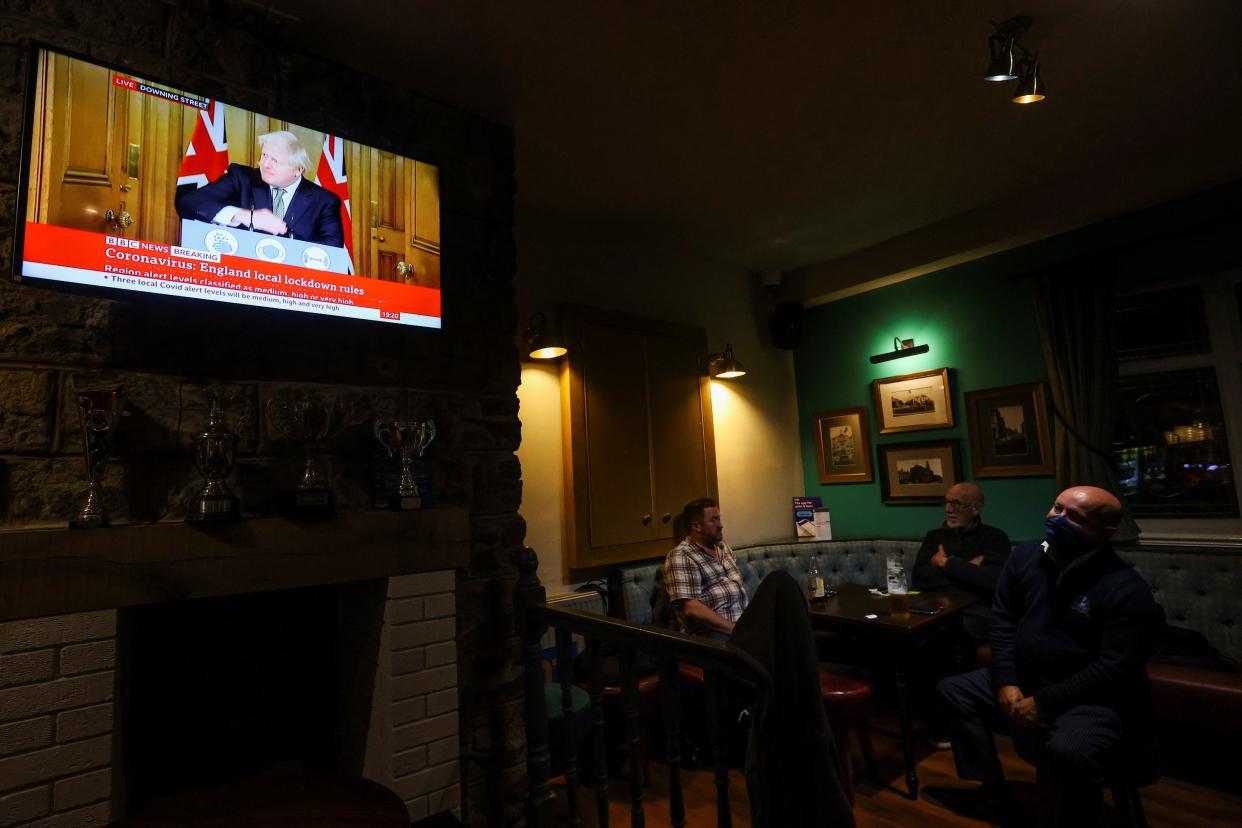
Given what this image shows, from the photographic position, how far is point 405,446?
2016 mm

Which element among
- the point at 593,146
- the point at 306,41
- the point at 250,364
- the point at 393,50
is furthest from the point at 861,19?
the point at 250,364

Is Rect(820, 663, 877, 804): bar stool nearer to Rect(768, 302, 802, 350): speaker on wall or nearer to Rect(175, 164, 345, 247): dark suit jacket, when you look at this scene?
Rect(175, 164, 345, 247): dark suit jacket

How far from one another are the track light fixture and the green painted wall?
1.75m

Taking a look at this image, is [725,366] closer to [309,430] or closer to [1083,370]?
[1083,370]

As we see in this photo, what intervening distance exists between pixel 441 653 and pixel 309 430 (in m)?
0.80

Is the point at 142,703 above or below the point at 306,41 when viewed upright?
below

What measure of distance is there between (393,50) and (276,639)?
2.12 m

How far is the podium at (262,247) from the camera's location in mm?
1771

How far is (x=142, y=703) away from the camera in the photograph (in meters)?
1.73

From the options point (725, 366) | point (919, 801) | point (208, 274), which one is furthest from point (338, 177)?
point (919, 801)

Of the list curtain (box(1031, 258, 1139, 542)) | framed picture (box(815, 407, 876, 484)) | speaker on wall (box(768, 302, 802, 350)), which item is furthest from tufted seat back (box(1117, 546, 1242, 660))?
speaker on wall (box(768, 302, 802, 350))

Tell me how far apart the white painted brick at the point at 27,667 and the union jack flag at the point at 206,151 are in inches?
49.0

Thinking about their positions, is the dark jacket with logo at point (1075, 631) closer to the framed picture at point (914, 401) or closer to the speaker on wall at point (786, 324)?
the framed picture at point (914, 401)

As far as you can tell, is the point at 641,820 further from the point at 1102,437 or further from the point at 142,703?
the point at 1102,437
